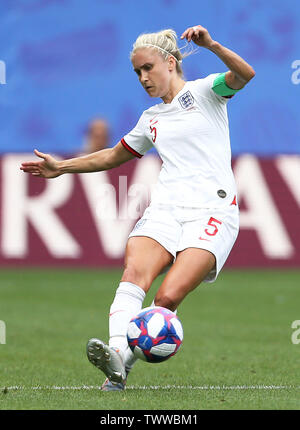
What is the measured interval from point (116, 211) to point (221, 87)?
7.97m

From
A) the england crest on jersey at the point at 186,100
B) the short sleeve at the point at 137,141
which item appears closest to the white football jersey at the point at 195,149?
the england crest on jersey at the point at 186,100

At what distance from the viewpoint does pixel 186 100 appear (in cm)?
681

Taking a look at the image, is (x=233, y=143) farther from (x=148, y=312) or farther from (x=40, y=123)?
(x=148, y=312)

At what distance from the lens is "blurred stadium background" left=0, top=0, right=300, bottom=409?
7.38 meters

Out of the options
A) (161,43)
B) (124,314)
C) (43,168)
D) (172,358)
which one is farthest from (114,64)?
(124,314)

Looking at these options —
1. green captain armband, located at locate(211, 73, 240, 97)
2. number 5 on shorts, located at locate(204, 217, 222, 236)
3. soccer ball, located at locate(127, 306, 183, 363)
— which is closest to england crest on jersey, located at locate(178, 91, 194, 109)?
green captain armband, located at locate(211, 73, 240, 97)

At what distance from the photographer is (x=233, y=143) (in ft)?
64.0

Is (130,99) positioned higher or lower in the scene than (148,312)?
higher

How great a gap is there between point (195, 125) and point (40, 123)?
12.9m

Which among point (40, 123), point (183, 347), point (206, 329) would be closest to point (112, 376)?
point (183, 347)

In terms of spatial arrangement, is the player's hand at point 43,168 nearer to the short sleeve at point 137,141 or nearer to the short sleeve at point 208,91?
the short sleeve at point 137,141

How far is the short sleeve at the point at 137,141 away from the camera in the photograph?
7.05 meters

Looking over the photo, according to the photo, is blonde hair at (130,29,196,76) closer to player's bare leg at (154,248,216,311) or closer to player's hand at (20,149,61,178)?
player's hand at (20,149,61,178)

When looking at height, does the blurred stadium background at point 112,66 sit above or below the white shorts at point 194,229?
above
